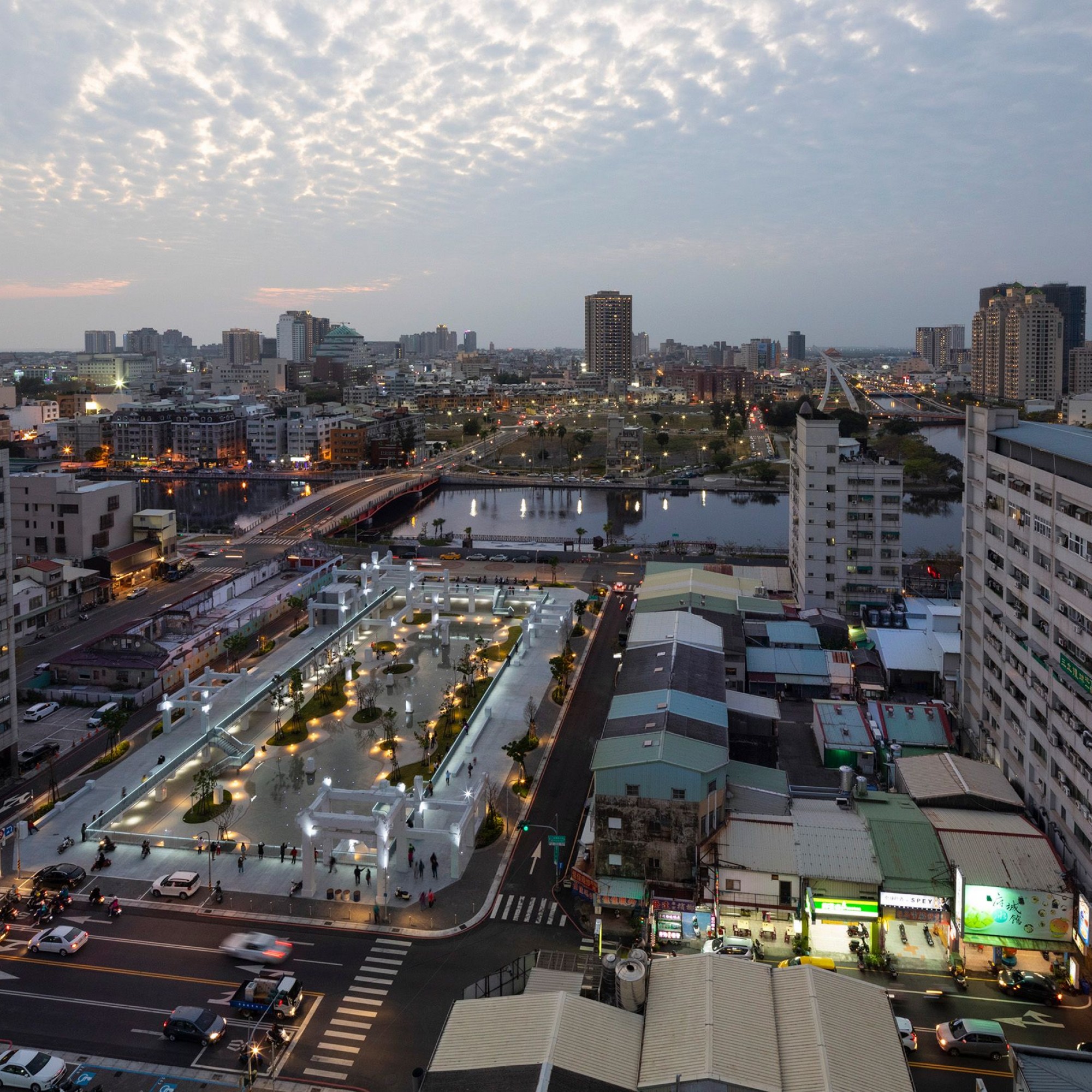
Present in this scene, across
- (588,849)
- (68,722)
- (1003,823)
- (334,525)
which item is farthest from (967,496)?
(334,525)

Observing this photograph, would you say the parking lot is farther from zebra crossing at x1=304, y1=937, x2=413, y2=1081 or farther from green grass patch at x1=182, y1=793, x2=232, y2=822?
zebra crossing at x1=304, y1=937, x2=413, y2=1081

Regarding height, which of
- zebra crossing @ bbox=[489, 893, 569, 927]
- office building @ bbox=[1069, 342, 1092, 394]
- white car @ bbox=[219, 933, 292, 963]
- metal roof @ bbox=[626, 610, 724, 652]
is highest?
office building @ bbox=[1069, 342, 1092, 394]

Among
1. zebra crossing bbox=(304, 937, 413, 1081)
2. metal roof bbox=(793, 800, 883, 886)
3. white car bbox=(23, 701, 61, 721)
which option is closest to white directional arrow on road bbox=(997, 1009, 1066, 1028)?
metal roof bbox=(793, 800, 883, 886)

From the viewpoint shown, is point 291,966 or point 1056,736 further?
point 1056,736

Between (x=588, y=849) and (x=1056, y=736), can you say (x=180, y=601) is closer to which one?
(x=588, y=849)

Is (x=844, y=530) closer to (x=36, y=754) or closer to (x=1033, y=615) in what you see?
(x=1033, y=615)

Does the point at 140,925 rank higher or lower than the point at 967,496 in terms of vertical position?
lower

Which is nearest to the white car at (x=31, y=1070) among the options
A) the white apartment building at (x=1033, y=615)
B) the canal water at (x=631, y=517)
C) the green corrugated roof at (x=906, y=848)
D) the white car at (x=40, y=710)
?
the green corrugated roof at (x=906, y=848)
